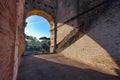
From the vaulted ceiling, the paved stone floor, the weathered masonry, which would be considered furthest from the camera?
the vaulted ceiling

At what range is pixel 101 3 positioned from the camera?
715 centimetres

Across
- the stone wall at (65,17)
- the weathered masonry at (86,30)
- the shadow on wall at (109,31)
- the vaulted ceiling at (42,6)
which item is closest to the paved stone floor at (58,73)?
the weathered masonry at (86,30)

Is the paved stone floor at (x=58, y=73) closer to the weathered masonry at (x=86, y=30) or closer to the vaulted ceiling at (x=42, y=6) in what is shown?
the weathered masonry at (x=86, y=30)

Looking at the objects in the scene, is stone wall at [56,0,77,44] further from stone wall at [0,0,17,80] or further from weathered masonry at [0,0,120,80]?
stone wall at [0,0,17,80]

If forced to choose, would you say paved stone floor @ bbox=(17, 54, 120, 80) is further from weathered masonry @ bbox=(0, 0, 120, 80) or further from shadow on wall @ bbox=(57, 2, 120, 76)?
shadow on wall @ bbox=(57, 2, 120, 76)

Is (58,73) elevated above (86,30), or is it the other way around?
(86,30)

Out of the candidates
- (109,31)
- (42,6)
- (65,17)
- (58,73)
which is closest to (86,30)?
(109,31)

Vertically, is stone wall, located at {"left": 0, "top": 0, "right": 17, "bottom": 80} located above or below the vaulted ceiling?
below

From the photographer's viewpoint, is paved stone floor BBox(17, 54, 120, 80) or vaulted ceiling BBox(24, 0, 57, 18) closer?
paved stone floor BBox(17, 54, 120, 80)

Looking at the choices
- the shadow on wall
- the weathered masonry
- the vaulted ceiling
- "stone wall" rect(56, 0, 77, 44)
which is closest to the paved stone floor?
the weathered masonry

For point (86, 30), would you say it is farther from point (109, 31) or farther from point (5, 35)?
point (5, 35)

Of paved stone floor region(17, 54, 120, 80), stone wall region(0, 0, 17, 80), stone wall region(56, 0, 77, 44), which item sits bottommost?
paved stone floor region(17, 54, 120, 80)

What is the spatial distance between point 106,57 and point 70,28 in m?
5.37

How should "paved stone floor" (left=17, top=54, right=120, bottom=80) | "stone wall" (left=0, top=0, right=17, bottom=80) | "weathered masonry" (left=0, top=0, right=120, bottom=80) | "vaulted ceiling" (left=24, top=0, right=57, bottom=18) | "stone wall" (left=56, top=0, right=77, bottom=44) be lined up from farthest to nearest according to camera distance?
"vaulted ceiling" (left=24, top=0, right=57, bottom=18) → "stone wall" (left=56, top=0, right=77, bottom=44) → "paved stone floor" (left=17, top=54, right=120, bottom=80) → "weathered masonry" (left=0, top=0, right=120, bottom=80) → "stone wall" (left=0, top=0, right=17, bottom=80)
